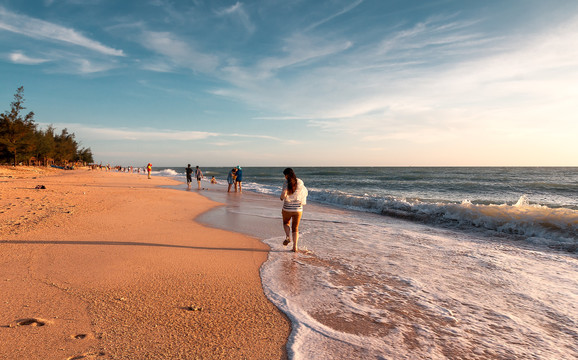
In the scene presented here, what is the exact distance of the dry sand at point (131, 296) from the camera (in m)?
2.81

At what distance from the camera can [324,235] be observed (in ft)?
28.5

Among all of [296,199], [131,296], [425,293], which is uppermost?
[296,199]

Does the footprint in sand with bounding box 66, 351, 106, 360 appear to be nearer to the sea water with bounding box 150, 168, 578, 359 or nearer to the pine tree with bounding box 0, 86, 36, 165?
the sea water with bounding box 150, 168, 578, 359

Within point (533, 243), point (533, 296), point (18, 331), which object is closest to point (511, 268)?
point (533, 296)

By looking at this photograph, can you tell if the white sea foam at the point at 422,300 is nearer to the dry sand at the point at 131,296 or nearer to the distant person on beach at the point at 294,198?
the dry sand at the point at 131,296

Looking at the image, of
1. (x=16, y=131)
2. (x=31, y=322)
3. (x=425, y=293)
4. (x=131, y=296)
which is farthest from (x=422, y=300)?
(x=16, y=131)

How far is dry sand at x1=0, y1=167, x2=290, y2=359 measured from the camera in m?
2.81

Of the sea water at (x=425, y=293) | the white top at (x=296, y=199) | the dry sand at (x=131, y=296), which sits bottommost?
the sea water at (x=425, y=293)

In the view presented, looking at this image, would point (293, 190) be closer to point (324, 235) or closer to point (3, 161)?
point (324, 235)

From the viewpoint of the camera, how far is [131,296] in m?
3.91

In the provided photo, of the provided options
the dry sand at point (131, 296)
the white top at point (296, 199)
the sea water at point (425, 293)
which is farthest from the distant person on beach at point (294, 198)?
the dry sand at point (131, 296)

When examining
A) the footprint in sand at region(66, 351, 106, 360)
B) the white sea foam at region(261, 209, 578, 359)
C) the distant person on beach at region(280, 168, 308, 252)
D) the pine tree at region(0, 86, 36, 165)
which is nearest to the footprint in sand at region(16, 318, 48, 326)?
the footprint in sand at region(66, 351, 106, 360)

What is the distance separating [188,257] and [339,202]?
48.5ft

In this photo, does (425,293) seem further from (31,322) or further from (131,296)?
(31,322)
